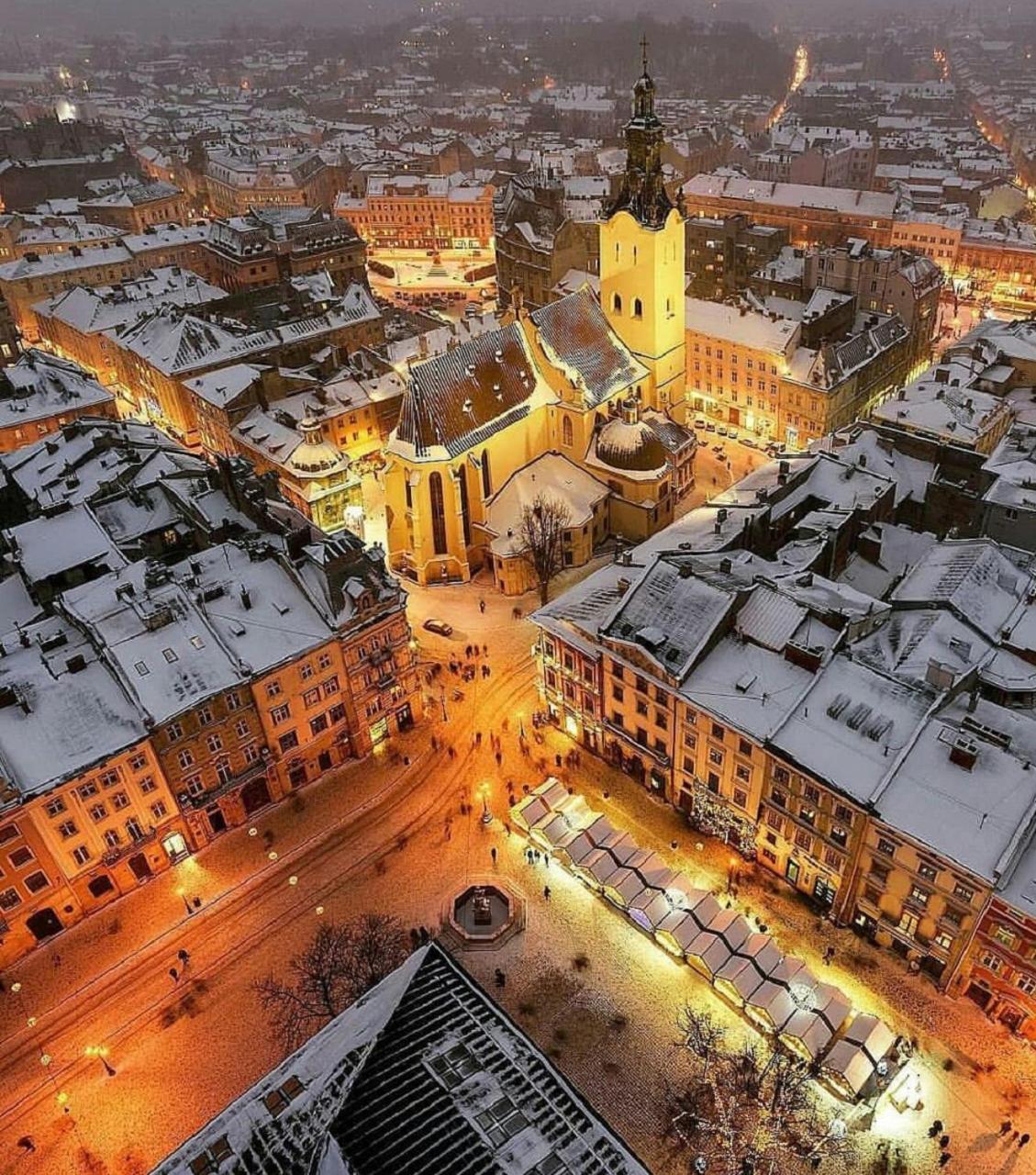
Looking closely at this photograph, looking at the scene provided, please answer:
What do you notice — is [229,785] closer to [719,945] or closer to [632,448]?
[719,945]

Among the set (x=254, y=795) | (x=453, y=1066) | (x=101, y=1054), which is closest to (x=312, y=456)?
(x=254, y=795)

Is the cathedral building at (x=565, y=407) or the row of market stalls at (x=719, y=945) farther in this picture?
the cathedral building at (x=565, y=407)

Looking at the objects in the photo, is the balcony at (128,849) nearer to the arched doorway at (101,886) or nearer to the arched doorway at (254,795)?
the arched doorway at (101,886)

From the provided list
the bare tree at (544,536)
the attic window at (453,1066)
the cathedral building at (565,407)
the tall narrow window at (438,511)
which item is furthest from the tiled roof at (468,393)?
the attic window at (453,1066)

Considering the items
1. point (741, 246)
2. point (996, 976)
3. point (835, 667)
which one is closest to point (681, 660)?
point (835, 667)

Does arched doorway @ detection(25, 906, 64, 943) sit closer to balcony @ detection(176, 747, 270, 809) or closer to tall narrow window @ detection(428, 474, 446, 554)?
balcony @ detection(176, 747, 270, 809)

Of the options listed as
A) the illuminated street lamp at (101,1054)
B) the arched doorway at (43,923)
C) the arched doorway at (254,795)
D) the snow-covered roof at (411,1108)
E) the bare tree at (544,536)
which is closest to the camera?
the snow-covered roof at (411,1108)
